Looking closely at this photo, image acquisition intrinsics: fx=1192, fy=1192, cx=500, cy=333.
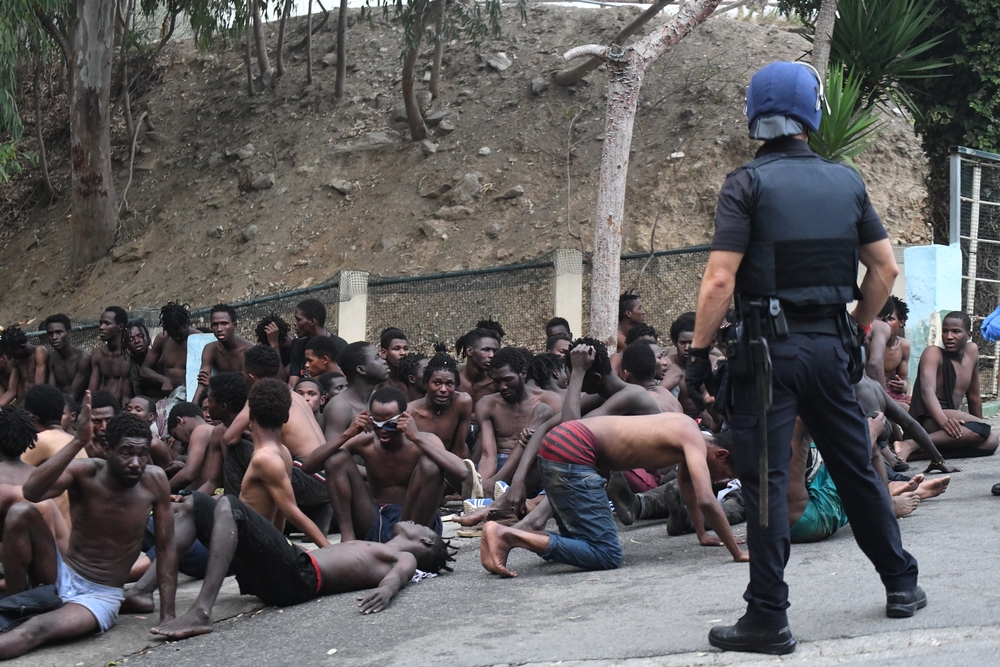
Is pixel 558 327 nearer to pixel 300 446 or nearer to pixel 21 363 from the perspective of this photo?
pixel 300 446

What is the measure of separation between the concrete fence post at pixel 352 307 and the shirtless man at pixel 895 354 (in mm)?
5680

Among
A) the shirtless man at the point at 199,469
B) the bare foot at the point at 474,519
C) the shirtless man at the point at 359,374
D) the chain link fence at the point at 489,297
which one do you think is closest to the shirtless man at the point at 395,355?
the shirtless man at the point at 359,374

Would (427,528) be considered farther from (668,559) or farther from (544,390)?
(544,390)

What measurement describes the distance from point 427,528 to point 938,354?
18.2ft

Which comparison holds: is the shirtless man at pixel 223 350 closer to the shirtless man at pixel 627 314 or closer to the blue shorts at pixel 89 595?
the shirtless man at pixel 627 314

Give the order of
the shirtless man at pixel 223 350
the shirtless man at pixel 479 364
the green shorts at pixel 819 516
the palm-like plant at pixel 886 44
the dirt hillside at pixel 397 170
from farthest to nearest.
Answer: the dirt hillside at pixel 397 170, the palm-like plant at pixel 886 44, the shirtless man at pixel 223 350, the shirtless man at pixel 479 364, the green shorts at pixel 819 516

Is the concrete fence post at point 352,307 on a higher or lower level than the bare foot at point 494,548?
higher

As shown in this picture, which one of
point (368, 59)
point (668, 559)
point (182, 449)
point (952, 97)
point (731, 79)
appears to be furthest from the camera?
point (368, 59)

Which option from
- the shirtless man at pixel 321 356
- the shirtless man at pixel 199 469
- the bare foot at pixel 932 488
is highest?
the shirtless man at pixel 321 356

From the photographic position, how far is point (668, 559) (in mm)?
6352

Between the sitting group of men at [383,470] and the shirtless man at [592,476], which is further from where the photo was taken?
the shirtless man at [592,476]

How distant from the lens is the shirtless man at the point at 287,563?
553 centimetres

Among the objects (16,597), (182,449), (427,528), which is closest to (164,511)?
(16,597)

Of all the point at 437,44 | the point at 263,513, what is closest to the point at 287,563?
the point at 263,513
